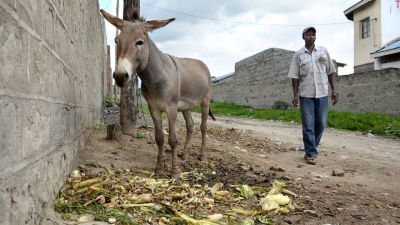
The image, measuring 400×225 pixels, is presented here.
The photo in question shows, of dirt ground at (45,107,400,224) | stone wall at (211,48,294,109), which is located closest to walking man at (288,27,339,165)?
dirt ground at (45,107,400,224)

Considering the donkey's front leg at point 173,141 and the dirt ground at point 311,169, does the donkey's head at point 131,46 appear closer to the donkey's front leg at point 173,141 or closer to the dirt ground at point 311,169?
the donkey's front leg at point 173,141

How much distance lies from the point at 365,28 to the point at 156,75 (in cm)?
2133

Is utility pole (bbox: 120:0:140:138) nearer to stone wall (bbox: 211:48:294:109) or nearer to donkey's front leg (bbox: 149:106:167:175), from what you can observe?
donkey's front leg (bbox: 149:106:167:175)

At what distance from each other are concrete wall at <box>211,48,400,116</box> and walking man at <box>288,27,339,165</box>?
6.39 meters

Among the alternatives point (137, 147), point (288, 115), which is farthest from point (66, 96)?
point (288, 115)

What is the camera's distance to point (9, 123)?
1.45 metres

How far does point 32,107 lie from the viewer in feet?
5.92

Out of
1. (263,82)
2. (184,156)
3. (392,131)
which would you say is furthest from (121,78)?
(263,82)

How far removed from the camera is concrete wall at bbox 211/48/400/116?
10433 mm

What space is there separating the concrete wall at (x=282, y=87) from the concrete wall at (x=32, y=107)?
34.2ft

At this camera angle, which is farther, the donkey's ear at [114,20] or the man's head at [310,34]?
the man's head at [310,34]

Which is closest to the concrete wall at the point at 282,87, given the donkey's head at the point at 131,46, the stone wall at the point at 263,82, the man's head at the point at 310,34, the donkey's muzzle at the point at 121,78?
the stone wall at the point at 263,82

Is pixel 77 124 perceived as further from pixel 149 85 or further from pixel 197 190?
pixel 197 190

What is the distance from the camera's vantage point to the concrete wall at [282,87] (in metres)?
10.4
